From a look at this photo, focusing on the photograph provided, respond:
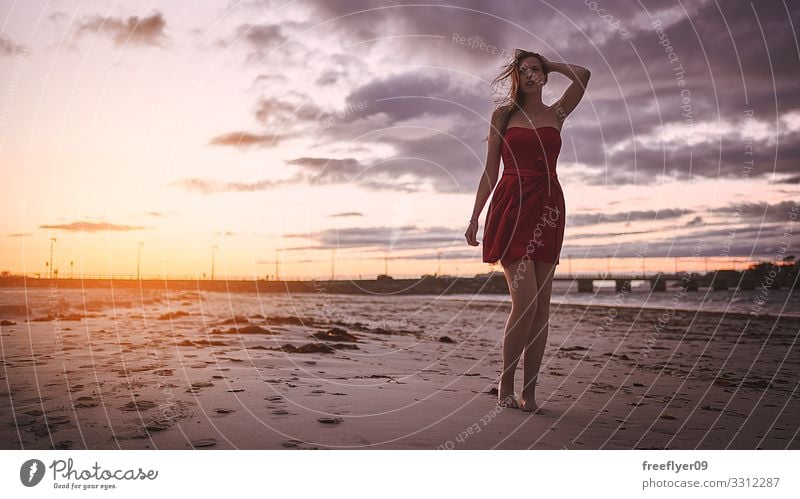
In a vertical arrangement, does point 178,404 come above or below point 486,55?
below

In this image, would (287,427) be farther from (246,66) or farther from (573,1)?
(573,1)

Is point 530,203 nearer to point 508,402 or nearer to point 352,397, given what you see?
point 508,402

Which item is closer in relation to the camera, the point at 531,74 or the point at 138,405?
the point at 138,405

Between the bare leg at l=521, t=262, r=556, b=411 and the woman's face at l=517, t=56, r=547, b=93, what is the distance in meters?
1.26

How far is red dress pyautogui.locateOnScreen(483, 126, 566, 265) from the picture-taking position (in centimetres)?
379

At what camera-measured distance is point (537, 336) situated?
393cm

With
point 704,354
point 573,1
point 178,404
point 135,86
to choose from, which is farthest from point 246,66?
point 704,354

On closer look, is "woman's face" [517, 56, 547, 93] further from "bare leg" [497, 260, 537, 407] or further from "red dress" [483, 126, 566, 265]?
"bare leg" [497, 260, 537, 407]

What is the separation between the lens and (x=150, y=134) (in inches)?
217
